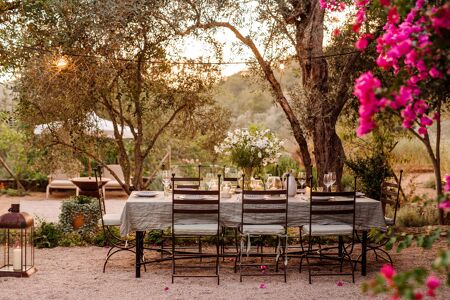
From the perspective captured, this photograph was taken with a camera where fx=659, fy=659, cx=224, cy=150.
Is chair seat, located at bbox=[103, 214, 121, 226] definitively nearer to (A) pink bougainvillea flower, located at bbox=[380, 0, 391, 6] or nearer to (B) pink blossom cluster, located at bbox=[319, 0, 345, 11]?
(B) pink blossom cluster, located at bbox=[319, 0, 345, 11]

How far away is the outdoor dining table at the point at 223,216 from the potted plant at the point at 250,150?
1.71ft

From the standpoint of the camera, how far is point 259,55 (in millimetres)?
9039

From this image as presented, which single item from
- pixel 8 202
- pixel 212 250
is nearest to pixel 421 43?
pixel 212 250

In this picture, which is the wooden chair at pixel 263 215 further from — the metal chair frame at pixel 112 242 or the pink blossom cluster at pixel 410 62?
the pink blossom cluster at pixel 410 62

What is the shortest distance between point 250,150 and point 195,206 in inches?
35.6

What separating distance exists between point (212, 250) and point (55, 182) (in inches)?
286

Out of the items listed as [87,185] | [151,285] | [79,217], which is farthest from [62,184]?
[151,285]

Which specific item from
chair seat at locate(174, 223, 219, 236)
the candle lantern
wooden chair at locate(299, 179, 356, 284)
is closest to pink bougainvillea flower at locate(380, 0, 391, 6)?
wooden chair at locate(299, 179, 356, 284)

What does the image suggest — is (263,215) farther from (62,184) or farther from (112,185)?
(62,184)

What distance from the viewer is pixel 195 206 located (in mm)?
6738

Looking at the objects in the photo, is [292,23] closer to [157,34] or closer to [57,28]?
[157,34]

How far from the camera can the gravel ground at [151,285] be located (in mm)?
5953

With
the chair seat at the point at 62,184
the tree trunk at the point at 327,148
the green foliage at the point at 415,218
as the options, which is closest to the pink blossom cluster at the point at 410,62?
the tree trunk at the point at 327,148

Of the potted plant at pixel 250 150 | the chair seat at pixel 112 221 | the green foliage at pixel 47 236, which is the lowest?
the green foliage at pixel 47 236
